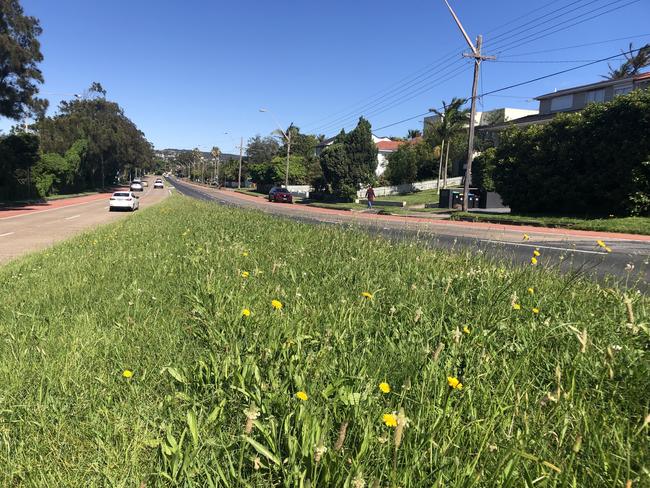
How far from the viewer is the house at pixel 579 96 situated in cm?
3819

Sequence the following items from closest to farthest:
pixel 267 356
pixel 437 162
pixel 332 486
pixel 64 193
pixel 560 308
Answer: pixel 332 486 < pixel 267 356 < pixel 560 308 < pixel 64 193 < pixel 437 162

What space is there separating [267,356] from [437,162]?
190 feet

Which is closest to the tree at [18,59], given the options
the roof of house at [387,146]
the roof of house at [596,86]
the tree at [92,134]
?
the tree at [92,134]

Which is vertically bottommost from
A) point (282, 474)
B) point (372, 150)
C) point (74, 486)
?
point (74, 486)

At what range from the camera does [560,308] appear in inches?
134

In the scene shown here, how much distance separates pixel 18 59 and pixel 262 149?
227ft

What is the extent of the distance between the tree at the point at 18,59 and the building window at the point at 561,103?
Result: 46288mm

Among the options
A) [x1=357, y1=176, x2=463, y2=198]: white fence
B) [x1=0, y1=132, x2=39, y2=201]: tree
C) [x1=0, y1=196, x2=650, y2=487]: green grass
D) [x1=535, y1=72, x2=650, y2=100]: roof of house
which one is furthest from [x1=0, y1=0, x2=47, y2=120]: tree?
[x1=535, y1=72, x2=650, y2=100]: roof of house

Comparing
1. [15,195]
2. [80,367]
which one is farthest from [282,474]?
[15,195]

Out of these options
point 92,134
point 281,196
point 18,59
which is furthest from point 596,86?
point 92,134

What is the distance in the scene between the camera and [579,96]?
4409 centimetres

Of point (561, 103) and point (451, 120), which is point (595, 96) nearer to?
point (561, 103)

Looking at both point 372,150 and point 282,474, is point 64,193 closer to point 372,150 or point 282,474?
point 372,150

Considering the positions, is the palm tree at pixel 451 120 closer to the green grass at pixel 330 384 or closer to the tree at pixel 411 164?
the tree at pixel 411 164
